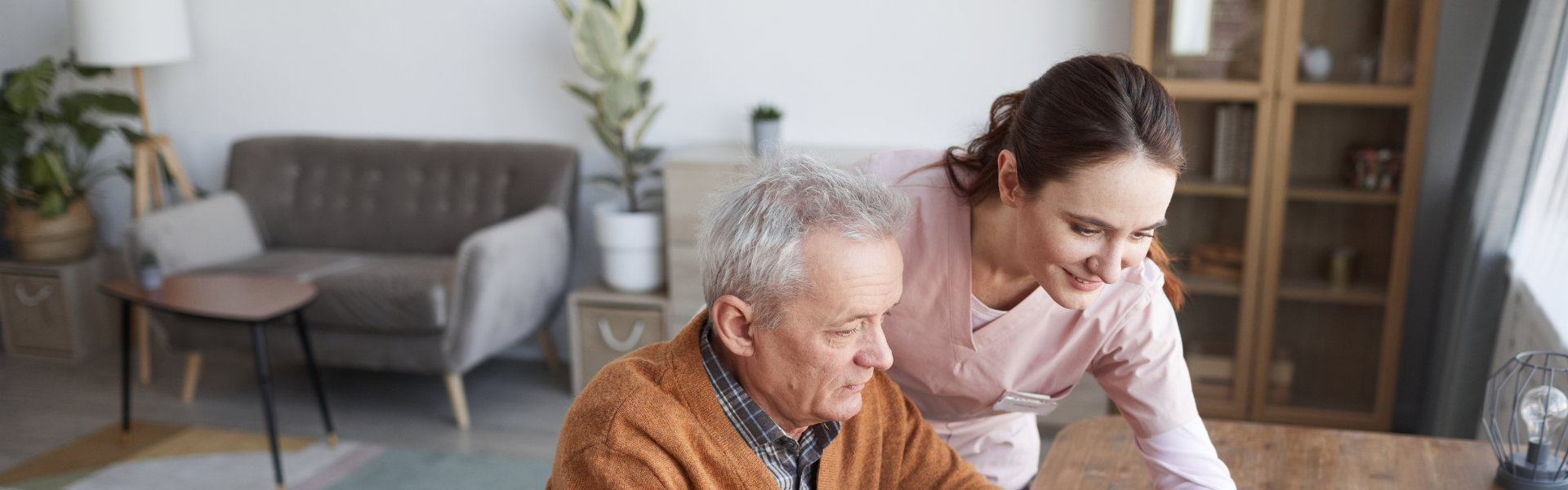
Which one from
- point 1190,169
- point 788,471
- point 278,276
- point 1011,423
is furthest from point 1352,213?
point 278,276

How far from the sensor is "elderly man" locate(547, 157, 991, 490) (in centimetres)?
115

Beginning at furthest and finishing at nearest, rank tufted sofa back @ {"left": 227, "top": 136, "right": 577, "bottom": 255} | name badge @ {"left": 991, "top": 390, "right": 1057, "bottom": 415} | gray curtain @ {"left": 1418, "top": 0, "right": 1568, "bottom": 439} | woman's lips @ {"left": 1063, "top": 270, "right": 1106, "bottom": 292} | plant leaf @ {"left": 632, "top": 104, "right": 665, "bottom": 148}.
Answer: tufted sofa back @ {"left": 227, "top": 136, "right": 577, "bottom": 255}, plant leaf @ {"left": 632, "top": 104, "right": 665, "bottom": 148}, gray curtain @ {"left": 1418, "top": 0, "right": 1568, "bottom": 439}, name badge @ {"left": 991, "top": 390, "right": 1057, "bottom": 415}, woman's lips @ {"left": 1063, "top": 270, "right": 1106, "bottom": 292}

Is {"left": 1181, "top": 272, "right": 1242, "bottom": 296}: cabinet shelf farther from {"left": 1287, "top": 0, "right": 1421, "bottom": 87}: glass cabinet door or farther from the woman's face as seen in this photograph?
the woman's face

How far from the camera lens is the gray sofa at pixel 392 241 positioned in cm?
335

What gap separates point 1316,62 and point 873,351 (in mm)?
2280

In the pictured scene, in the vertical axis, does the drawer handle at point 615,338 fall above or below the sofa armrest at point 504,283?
below

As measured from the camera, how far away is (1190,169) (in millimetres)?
3160

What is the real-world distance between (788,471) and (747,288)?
0.25m

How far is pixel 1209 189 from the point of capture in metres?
3.11

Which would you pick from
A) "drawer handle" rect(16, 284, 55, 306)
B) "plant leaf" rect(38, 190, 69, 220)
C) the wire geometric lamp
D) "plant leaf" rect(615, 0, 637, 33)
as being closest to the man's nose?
the wire geometric lamp

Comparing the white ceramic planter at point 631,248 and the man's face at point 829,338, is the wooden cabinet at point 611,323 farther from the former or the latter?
the man's face at point 829,338

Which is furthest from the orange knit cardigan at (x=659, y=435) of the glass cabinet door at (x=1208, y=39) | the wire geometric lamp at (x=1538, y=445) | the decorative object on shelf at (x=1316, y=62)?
the decorative object on shelf at (x=1316, y=62)

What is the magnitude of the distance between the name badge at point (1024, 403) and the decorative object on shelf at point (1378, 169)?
201 centimetres

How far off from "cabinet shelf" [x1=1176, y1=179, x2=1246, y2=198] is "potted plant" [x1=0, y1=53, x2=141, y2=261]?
363 cm
